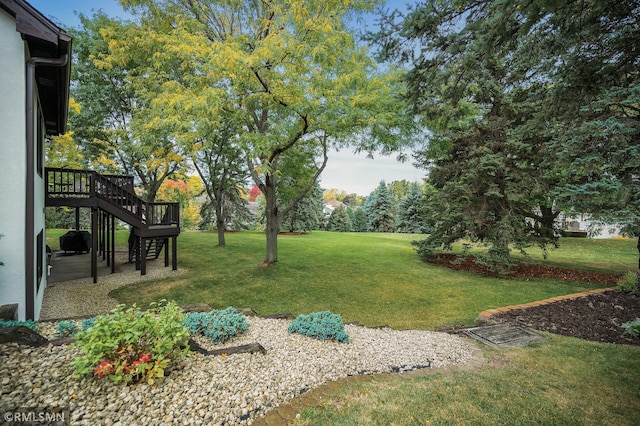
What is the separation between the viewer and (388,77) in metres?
9.40

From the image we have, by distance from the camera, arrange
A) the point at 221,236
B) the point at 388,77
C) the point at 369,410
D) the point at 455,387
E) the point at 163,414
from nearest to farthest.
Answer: the point at 163,414 < the point at 369,410 < the point at 455,387 < the point at 388,77 < the point at 221,236

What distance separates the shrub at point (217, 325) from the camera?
4.00 meters

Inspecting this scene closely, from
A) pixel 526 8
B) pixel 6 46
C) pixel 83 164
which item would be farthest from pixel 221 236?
pixel 526 8

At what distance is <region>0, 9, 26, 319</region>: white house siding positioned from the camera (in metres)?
4.58

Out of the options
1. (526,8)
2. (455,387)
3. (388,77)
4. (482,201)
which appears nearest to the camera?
(526,8)

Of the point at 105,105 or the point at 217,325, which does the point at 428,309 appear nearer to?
the point at 217,325

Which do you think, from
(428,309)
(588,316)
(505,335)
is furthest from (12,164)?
(588,316)

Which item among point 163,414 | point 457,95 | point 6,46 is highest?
point 6,46

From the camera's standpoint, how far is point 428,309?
304 inches

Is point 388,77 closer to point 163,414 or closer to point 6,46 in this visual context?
point 6,46

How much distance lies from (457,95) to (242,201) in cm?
2620

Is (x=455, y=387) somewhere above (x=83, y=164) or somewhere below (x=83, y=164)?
below

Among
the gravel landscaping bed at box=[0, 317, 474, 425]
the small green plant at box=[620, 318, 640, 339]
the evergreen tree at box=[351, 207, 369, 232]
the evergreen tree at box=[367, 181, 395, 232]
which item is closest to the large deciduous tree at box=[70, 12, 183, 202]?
the gravel landscaping bed at box=[0, 317, 474, 425]

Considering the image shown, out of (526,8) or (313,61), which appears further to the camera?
(313,61)
